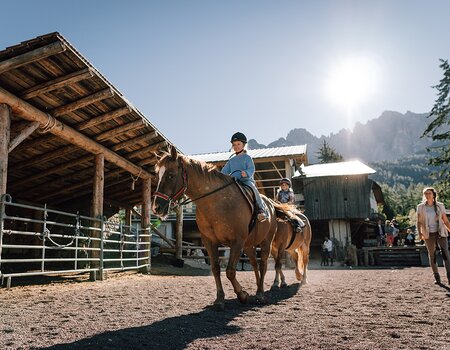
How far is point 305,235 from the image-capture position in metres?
8.81

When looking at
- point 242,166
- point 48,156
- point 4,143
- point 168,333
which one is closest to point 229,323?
point 168,333

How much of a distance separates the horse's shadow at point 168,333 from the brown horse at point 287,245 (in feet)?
9.96

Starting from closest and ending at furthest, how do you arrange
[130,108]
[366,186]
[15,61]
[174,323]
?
[174,323], [15,61], [130,108], [366,186]

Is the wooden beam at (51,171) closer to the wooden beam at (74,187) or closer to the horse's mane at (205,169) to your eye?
the wooden beam at (74,187)

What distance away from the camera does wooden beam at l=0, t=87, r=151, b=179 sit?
7.10 metres

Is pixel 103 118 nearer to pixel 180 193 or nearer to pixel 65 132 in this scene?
pixel 65 132

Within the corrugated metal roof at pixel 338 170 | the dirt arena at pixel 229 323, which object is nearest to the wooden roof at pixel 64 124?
the dirt arena at pixel 229 323

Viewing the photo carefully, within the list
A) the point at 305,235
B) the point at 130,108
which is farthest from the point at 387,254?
the point at 130,108

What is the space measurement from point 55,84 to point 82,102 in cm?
104

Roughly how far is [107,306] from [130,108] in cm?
591

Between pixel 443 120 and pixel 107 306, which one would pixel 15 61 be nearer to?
pixel 107 306

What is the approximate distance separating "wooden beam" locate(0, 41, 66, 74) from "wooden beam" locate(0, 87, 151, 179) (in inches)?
26.8

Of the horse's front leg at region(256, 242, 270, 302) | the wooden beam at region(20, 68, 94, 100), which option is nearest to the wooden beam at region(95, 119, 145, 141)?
the wooden beam at region(20, 68, 94, 100)

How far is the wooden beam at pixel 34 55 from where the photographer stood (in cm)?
636
